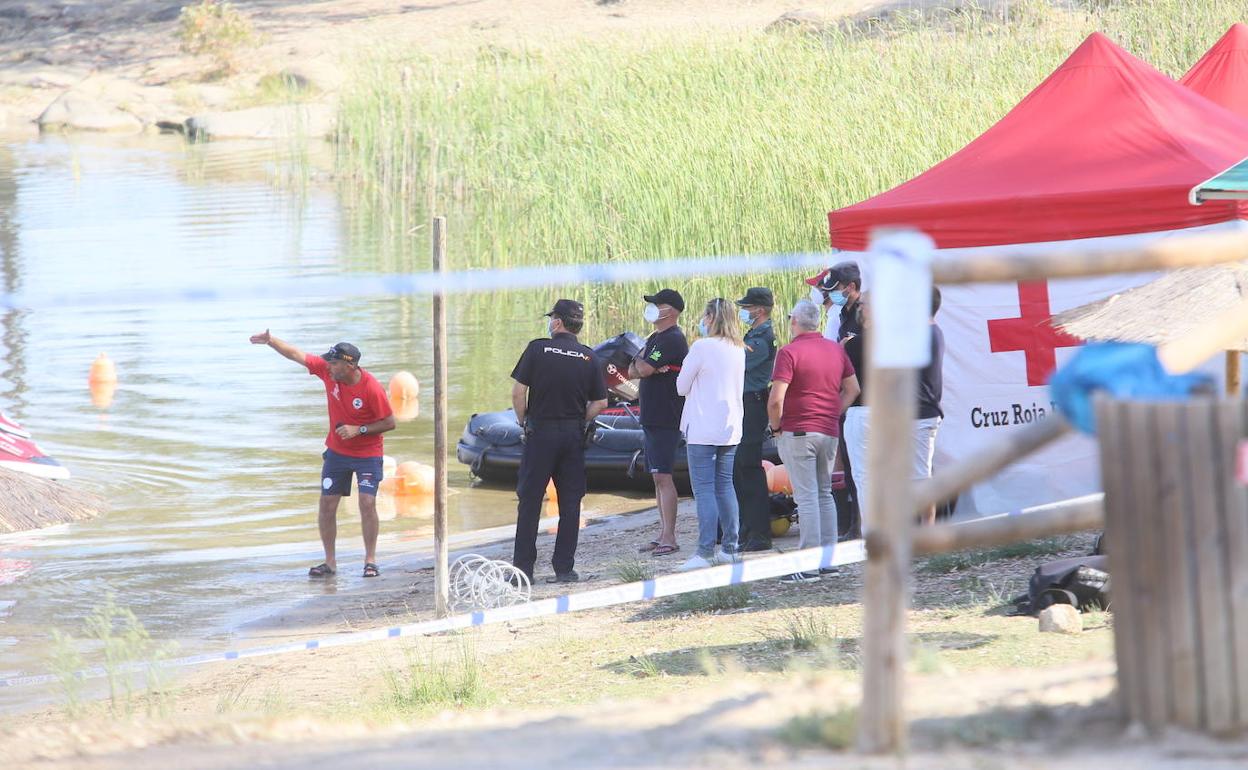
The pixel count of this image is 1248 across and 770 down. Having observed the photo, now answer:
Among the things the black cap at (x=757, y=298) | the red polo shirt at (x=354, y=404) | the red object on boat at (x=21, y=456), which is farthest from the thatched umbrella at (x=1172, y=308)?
the red object on boat at (x=21, y=456)

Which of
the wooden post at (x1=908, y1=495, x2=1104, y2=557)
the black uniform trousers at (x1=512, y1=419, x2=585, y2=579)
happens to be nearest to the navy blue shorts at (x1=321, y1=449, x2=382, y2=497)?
the black uniform trousers at (x1=512, y1=419, x2=585, y2=579)

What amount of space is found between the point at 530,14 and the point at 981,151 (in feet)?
123

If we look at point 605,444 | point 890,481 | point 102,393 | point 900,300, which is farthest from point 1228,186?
point 102,393

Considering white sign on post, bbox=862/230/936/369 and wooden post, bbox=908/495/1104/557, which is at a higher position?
white sign on post, bbox=862/230/936/369

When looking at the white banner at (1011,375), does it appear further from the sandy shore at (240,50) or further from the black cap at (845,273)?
the sandy shore at (240,50)

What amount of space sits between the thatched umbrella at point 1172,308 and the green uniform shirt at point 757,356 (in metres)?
2.98

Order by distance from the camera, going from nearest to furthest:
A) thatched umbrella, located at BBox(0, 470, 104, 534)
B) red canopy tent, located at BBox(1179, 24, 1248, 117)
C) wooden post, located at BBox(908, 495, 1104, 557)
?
wooden post, located at BBox(908, 495, 1104, 557) < thatched umbrella, located at BBox(0, 470, 104, 534) < red canopy tent, located at BBox(1179, 24, 1248, 117)

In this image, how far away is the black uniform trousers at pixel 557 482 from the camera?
9.66 meters

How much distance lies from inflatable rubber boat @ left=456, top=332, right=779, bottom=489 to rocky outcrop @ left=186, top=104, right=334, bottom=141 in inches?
1129

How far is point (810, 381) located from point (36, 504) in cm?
647

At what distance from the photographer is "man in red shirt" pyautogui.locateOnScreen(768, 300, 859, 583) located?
891 cm

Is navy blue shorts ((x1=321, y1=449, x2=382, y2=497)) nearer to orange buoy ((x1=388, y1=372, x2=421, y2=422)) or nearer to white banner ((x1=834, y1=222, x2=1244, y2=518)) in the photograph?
white banner ((x1=834, y1=222, x2=1244, y2=518))

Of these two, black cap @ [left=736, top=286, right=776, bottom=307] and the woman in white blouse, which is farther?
black cap @ [left=736, top=286, right=776, bottom=307]

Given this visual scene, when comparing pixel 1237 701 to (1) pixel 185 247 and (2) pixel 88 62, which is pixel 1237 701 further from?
(2) pixel 88 62
